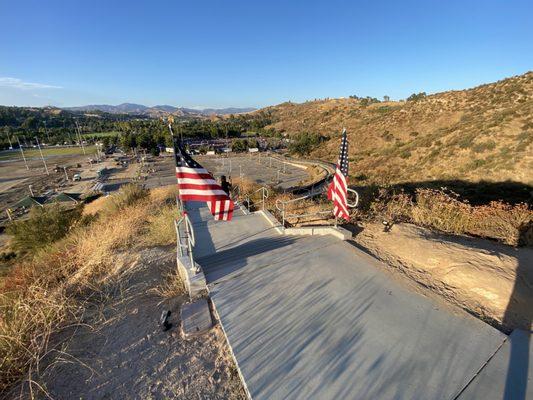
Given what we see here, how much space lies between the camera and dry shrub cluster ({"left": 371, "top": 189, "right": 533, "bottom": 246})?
696 cm

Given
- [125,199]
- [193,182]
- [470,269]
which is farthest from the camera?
[125,199]

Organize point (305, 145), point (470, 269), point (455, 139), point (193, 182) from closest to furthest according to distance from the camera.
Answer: point (193, 182) < point (470, 269) < point (455, 139) < point (305, 145)

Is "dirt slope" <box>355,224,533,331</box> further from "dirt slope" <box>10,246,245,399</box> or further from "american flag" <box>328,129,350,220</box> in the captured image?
"dirt slope" <box>10,246,245,399</box>

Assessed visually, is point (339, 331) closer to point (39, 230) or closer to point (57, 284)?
point (57, 284)

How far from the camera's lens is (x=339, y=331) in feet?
13.7

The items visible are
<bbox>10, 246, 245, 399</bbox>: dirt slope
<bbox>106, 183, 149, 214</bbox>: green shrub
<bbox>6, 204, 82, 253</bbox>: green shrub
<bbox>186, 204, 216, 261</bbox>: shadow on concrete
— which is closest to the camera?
<bbox>10, 246, 245, 399</bbox>: dirt slope

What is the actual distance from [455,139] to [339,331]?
32.1 metres

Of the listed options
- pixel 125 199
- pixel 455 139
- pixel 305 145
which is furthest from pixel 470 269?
pixel 305 145

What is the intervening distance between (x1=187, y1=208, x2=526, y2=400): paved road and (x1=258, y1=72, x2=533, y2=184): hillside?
19679 mm

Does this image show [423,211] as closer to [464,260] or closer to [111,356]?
[464,260]

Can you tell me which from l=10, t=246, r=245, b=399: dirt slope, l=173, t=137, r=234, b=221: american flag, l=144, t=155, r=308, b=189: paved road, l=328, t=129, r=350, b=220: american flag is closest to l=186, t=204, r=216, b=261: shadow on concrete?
l=10, t=246, r=245, b=399: dirt slope

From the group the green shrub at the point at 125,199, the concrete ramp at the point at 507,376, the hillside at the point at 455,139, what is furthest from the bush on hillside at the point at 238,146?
the concrete ramp at the point at 507,376

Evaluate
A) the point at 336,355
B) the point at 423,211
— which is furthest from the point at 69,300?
the point at 423,211

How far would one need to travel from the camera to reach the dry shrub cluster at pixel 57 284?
13.1 ft
